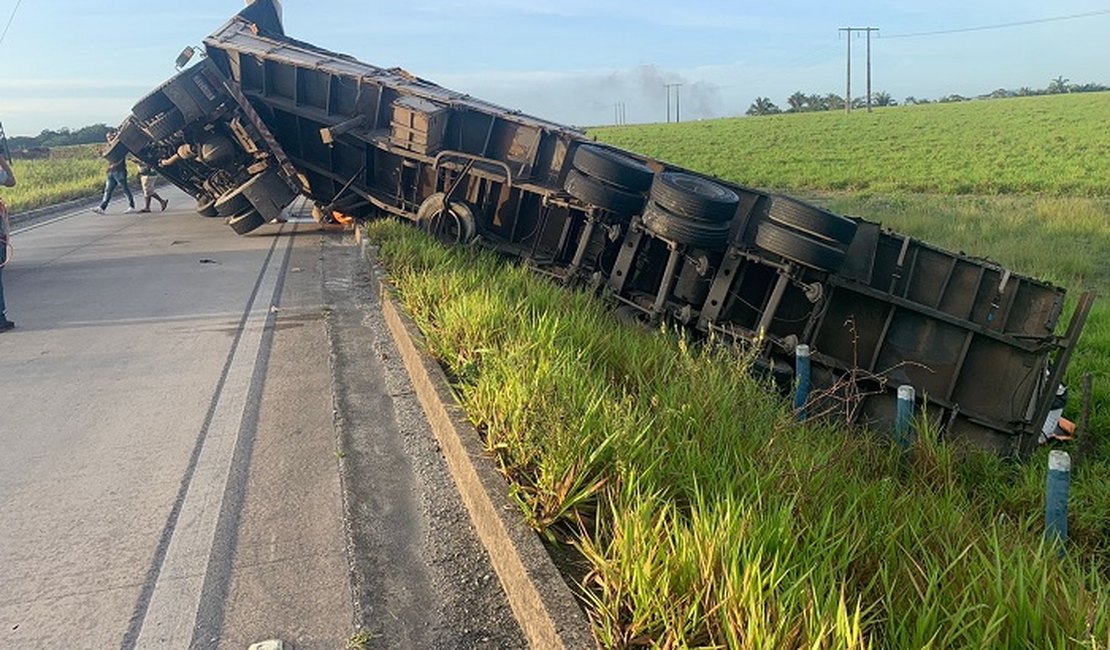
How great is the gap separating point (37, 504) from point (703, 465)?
3345mm

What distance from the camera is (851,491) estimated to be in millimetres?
3410

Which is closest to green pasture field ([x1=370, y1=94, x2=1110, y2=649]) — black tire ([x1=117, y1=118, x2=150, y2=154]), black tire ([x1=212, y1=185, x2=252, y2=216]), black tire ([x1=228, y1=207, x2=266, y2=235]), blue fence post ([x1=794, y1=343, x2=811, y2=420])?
blue fence post ([x1=794, y1=343, x2=811, y2=420])

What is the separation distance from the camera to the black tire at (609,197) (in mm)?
7441

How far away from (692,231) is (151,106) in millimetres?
8940

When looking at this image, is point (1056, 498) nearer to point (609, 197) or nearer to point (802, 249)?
point (802, 249)

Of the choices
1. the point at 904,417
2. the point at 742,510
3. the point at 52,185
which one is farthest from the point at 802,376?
the point at 52,185

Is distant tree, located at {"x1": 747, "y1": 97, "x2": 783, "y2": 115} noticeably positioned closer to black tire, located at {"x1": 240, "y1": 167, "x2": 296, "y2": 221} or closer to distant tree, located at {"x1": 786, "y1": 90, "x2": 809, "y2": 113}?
distant tree, located at {"x1": 786, "y1": 90, "x2": 809, "y2": 113}

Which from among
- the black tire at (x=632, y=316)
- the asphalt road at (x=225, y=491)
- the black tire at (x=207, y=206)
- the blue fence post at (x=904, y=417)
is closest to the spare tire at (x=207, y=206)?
the black tire at (x=207, y=206)

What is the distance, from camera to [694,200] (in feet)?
21.8

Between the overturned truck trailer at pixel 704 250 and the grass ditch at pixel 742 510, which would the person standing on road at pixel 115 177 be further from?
the grass ditch at pixel 742 510

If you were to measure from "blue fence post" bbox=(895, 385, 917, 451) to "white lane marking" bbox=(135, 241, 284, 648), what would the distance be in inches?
151

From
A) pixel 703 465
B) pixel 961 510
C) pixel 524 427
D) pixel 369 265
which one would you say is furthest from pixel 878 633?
pixel 369 265

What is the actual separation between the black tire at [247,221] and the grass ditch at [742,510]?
8.06m

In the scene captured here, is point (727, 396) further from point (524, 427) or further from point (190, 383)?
point (190, 383)
